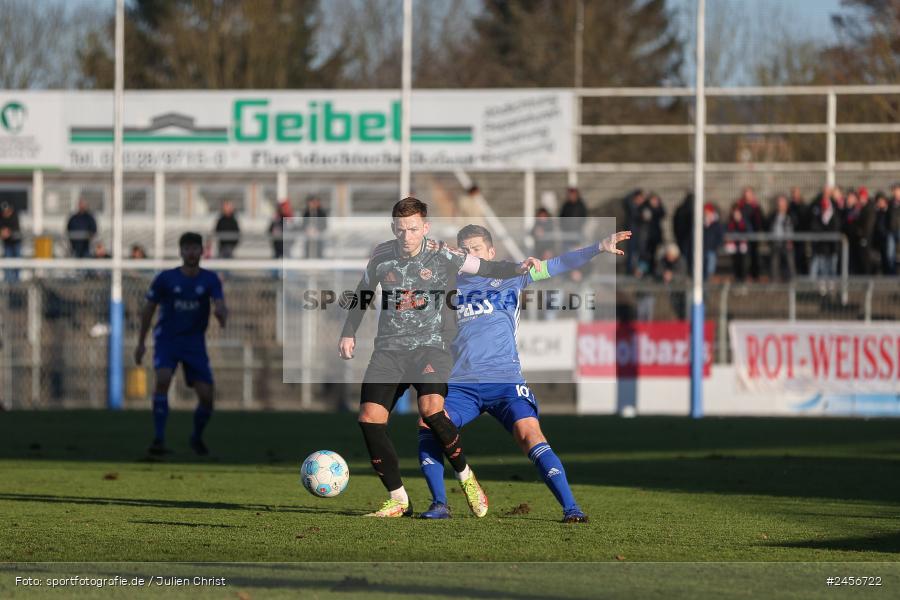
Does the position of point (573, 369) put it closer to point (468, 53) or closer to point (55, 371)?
point (55, 371)

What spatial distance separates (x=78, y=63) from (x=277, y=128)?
19.3 metres

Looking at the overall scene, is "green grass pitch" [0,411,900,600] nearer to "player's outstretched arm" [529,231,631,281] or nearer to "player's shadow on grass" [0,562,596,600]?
"player's shadow on grass" [0,562,596,600]

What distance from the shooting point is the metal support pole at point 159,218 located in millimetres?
30844

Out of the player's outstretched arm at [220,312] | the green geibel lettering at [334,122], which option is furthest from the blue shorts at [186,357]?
the green geibel lettering at [334,122]

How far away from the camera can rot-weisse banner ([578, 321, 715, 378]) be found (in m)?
24.8

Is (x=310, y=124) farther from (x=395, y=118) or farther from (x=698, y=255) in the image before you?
(x=698, y=255)

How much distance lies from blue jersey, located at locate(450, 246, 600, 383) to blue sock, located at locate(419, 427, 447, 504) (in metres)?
0.43

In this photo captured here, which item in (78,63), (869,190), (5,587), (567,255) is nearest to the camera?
(5,587)

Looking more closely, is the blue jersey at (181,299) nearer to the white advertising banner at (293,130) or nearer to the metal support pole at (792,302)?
the metal support pole at (792,302)

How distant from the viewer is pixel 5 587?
665cm

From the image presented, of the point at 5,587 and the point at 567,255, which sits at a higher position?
the point at 567,255

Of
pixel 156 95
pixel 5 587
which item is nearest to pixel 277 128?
pixel 156 95

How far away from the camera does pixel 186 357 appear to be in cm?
1470

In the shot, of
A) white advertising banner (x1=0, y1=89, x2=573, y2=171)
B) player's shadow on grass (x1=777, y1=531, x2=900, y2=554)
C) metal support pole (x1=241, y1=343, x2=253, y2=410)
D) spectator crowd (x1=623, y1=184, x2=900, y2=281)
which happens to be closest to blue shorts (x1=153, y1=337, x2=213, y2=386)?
player's shadow on grass (x1=777, y1=531, x2=900, y2=554)
